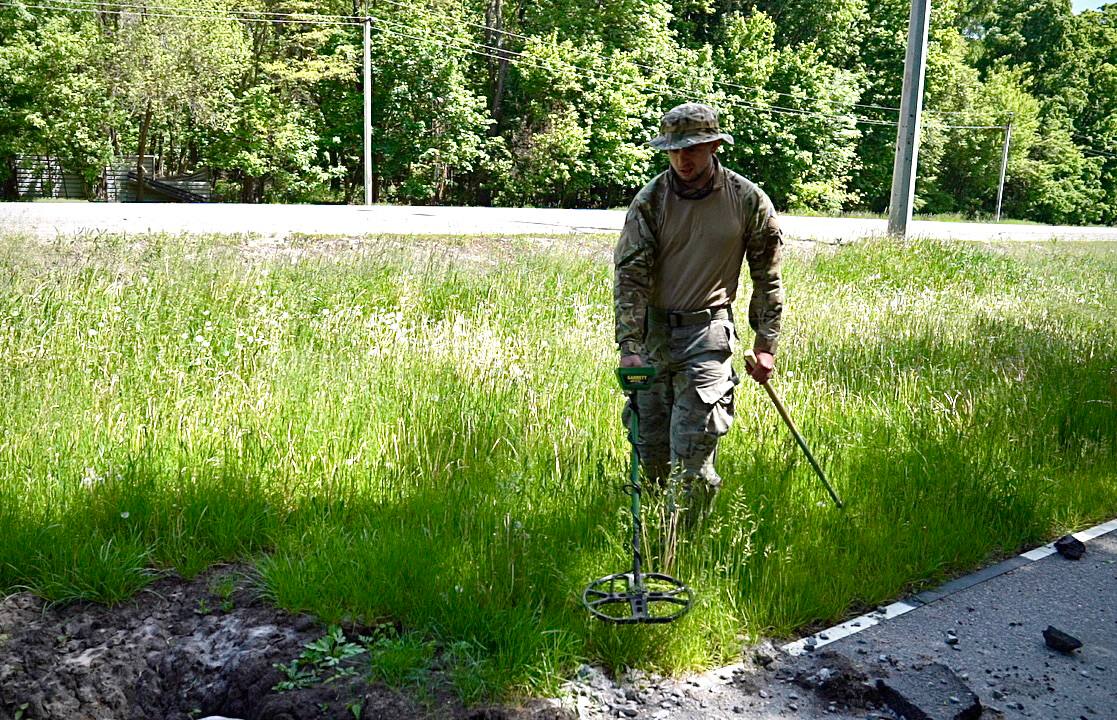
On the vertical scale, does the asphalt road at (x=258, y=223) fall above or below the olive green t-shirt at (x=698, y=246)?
below

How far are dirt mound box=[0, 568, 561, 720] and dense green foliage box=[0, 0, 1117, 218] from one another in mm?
35219

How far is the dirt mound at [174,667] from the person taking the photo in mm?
3523

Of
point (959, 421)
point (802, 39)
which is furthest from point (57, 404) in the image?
point (802, 39)

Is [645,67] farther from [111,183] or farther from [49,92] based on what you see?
[49,92]

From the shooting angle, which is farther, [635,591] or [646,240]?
[646,240]

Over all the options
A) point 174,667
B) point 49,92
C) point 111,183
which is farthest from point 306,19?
point 174,667

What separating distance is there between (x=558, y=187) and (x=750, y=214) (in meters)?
36.2

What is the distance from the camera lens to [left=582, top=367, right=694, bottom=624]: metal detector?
13.0 feet

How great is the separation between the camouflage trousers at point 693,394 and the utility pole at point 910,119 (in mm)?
11610

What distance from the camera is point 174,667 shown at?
376 centimetres

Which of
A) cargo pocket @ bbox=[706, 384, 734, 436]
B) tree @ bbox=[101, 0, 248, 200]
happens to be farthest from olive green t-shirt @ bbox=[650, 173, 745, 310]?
tree @ bbox=[101, 0, 248, 200]

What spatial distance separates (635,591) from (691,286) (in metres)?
1.48

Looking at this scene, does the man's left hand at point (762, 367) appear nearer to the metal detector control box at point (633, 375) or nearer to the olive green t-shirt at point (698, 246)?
the olive green t-shirt at point (698, 246)

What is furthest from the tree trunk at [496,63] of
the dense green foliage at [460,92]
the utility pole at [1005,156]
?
the utility pole at [1005,156]
